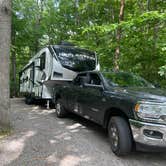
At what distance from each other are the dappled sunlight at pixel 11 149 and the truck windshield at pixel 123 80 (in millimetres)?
2384

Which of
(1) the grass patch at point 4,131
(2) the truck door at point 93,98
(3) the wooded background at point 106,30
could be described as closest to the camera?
(2) the truck door at point 93,98

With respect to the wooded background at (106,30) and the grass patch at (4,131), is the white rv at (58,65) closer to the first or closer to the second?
the wooded background at (106,30)

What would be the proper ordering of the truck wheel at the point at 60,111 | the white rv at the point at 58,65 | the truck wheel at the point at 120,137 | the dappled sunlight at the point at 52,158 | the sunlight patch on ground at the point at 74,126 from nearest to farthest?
the dappled sunlight at the point at 52,158 < the truck wheel at the point at 120,137 < the sunlight patch on ground at the point at 74,126 < the truck wheel at the point at 60,111 < the white rv at the point at 58,65

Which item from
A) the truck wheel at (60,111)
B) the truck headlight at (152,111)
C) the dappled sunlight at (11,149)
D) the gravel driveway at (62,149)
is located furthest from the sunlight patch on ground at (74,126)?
the truck headlight at (152,111)

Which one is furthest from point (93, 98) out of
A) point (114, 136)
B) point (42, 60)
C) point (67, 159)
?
point (42, 60)

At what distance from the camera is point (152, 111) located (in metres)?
3.91

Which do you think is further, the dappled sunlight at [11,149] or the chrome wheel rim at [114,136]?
the chrome wheel rim at [114,136]

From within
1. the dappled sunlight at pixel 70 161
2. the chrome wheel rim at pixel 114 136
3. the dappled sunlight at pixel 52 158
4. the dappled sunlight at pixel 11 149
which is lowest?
the dappled sunlight at pixel 70 161

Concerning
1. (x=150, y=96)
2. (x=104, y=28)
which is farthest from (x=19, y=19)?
(x=150, y=96)

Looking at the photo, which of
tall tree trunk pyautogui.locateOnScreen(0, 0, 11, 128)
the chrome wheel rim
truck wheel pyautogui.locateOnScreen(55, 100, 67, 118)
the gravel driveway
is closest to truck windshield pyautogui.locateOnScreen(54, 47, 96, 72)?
truck wheel pyautogui.locateOnScreen(55, 100, 67, 118)

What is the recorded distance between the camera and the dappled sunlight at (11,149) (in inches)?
161

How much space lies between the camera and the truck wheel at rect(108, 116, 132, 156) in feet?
13.7

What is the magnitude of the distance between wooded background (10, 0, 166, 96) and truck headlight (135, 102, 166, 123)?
2299mm

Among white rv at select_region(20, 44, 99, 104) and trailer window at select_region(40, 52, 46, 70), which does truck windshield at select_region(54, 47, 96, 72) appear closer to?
white rv at select_region(20, 44, 99, 104)
